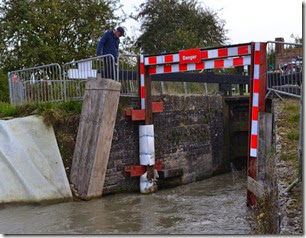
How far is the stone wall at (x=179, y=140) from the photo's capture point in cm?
1002

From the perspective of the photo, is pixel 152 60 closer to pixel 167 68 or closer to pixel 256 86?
pixel 167 68

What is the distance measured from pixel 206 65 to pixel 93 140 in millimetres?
2694

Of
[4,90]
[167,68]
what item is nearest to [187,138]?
[167,68]

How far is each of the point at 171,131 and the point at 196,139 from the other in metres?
1.29

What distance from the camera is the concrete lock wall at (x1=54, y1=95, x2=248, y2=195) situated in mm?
9938

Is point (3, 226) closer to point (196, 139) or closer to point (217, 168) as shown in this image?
point (196, 139)

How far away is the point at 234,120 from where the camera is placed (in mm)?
14617

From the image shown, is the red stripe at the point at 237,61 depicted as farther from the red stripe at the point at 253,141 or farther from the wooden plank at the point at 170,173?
the wooden plank at the point at 170,173

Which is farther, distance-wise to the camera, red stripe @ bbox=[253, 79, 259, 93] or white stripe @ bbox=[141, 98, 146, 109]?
white stripe @ bbox=[141, 98, 146, 109]

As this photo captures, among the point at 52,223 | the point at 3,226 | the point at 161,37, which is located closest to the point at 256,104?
the point at 52,223

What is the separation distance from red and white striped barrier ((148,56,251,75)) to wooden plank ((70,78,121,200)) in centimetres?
130

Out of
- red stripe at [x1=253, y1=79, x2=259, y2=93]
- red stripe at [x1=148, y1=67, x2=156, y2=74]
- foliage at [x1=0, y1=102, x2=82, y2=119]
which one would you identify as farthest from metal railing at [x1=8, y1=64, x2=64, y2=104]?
red stripe at [x1=253, y1=79, x2=259, y2=93]

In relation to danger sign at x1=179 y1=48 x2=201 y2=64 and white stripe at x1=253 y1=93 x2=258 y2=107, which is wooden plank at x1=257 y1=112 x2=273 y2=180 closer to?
white stripe at x1=253 y1=93 x2=258 y2=107

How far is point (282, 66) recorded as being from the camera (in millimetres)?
8570
